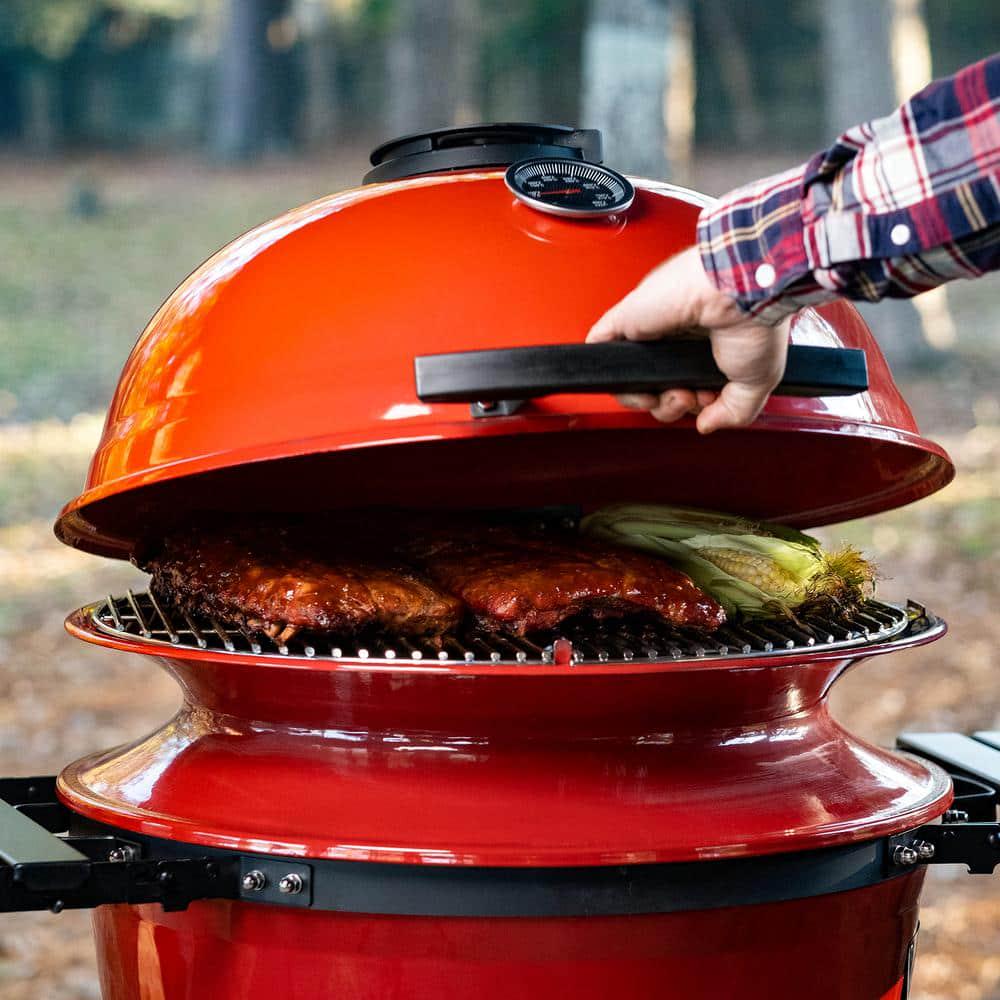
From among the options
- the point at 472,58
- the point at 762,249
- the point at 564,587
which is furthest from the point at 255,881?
the point at 472,58

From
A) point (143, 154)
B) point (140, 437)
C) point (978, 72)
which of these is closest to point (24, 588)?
point (140, 437)

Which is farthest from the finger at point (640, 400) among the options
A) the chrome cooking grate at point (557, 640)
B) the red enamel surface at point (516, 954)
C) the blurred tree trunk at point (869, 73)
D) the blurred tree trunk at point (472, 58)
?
the blurred tree trunk at point (472, 58)

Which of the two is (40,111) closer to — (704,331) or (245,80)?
(245,80)

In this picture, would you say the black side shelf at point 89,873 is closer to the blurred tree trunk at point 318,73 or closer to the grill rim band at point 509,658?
the grill rim band at point 509,658

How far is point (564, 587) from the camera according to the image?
209 cm

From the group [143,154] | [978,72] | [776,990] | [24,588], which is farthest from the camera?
[143,154]

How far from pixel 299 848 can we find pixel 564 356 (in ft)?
2.60

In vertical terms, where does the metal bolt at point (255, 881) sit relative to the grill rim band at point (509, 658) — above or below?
below

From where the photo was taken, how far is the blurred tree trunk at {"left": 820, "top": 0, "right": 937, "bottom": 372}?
9.97 m

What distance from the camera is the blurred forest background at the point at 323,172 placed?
20.7 feet

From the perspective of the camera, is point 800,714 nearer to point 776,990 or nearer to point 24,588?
point 776,990

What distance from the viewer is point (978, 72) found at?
142 centimetres

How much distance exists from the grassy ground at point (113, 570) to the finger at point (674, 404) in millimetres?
846

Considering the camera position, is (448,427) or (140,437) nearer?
(448,427)
